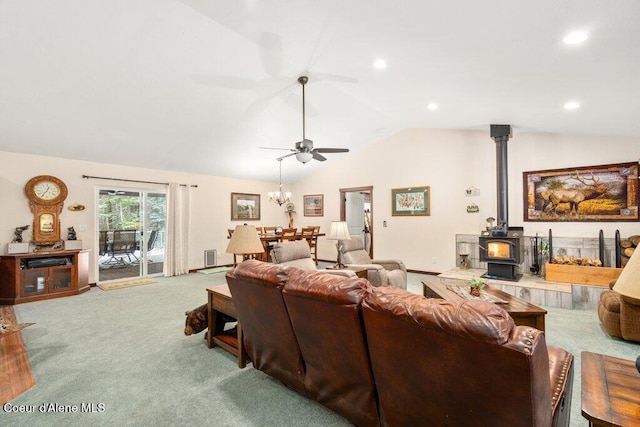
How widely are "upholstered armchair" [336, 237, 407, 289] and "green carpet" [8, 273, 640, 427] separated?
1.73 metres

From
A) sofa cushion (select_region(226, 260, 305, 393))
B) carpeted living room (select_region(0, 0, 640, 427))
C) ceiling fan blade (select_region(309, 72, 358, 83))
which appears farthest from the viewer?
ceiling fan blade (select_region(309, 72, 358, 83))

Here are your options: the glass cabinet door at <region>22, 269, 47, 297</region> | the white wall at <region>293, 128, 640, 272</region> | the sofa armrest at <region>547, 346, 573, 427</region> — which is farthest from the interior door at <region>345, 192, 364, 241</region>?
the sofa armrest at <region>547, 346, 573, 427</region>

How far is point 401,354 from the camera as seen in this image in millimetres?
1240

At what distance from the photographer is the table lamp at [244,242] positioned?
275cm

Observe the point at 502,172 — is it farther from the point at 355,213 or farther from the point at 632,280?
the point at 632,280

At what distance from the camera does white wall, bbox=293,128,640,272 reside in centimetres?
461

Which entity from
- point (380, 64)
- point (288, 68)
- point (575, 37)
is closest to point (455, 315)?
point (575, 37)

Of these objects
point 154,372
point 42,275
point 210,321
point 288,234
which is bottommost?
point 154,372

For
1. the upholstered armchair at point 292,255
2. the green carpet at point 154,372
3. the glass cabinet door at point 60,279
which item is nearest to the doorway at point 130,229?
the glass cabinet door at point 60,279

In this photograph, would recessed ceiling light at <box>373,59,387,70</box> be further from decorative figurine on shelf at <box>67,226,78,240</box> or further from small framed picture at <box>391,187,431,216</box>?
decorative figurine on shelf at <box>67,226,78,240</box>

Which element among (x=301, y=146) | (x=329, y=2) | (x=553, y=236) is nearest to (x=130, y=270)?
(x=301, y=146)

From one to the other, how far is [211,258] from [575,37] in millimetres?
6907

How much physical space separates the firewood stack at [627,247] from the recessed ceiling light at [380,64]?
4.24 m

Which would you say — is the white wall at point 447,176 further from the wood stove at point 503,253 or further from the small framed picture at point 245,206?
the small framed picture at point 245,206
